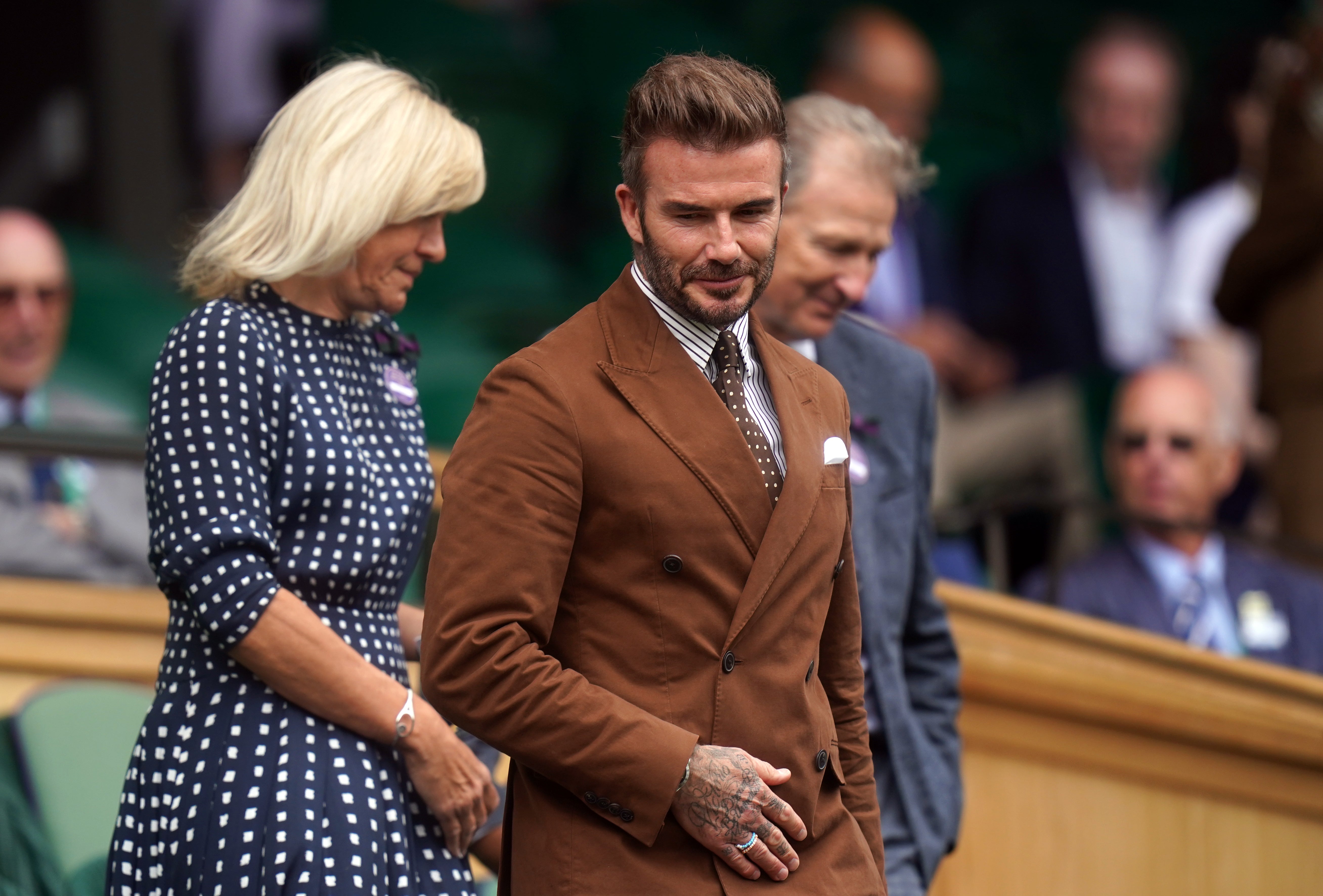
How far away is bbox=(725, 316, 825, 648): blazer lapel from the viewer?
185 cm

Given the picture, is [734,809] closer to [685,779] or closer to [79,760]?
[685,779]

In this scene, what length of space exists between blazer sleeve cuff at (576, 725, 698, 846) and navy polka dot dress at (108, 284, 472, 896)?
44cm

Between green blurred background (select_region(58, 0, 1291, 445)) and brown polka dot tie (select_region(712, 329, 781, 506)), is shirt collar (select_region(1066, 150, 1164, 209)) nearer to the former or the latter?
green blurred background (select_region(58, 0, 1291, 445))

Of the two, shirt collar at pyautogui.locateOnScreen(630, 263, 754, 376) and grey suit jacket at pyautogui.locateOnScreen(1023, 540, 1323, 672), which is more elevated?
shirt collar at pyautogui.locateOnScreen(630, 263, 754, 376)

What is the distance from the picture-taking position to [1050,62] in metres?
8.24

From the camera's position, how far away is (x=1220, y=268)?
5867 mm

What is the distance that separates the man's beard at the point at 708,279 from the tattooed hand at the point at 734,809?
0.47 m

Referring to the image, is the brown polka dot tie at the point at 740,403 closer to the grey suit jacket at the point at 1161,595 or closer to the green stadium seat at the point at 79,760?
the green stadium seat at the point at 79,760

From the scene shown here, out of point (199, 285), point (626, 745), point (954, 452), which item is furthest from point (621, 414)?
point (954, 452)

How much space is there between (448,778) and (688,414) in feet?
2.06

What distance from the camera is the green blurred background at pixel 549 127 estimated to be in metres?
5.77

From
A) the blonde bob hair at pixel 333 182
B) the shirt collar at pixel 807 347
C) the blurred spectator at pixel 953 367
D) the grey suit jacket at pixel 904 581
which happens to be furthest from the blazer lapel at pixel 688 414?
the blurred spectator at pixel 953 367

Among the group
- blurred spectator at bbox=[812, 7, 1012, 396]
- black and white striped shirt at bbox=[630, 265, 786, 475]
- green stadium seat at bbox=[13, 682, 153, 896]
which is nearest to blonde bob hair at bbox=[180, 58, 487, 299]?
black and white striped shirt at bbox=[630, 265, 786, 475]

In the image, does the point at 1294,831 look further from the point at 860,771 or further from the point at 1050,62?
the point at 1050,62
